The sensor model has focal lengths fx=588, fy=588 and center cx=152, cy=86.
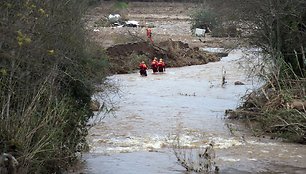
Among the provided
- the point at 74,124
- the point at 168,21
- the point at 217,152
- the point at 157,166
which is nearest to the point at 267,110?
the point at 217,152

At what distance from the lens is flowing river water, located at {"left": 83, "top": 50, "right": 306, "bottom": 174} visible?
14.8 m

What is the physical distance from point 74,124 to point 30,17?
5.15 metres

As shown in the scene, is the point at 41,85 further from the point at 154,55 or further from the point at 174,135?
the point at 154,55

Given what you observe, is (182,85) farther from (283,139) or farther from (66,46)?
(66,46)

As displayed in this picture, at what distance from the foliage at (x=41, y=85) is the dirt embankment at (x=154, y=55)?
25.0 meters

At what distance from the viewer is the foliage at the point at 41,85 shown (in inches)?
328

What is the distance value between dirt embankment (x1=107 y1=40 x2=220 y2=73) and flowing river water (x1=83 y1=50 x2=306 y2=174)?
8124 millimetres

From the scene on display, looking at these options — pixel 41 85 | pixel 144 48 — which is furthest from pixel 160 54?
pixel 41 85

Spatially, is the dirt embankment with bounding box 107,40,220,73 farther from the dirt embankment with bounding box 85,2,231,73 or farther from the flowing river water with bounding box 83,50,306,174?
the flowing river water with bounding box 83,50,306,174

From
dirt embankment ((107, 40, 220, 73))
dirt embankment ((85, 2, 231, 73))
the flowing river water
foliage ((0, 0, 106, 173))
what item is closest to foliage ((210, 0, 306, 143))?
the flowing river water

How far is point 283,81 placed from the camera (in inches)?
819

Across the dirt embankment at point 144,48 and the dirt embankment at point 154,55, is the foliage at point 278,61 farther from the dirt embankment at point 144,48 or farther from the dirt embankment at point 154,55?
the dirt embankment at point 154,55

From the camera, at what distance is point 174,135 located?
18953 mm

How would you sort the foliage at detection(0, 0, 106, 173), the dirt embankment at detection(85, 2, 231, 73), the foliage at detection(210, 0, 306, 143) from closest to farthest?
the foliage at detection(0, 0, 106, 173)
the foliage at detection(210, 0, 306, 143)
the dirt embankment at detection(85, 2, 231, 73)
